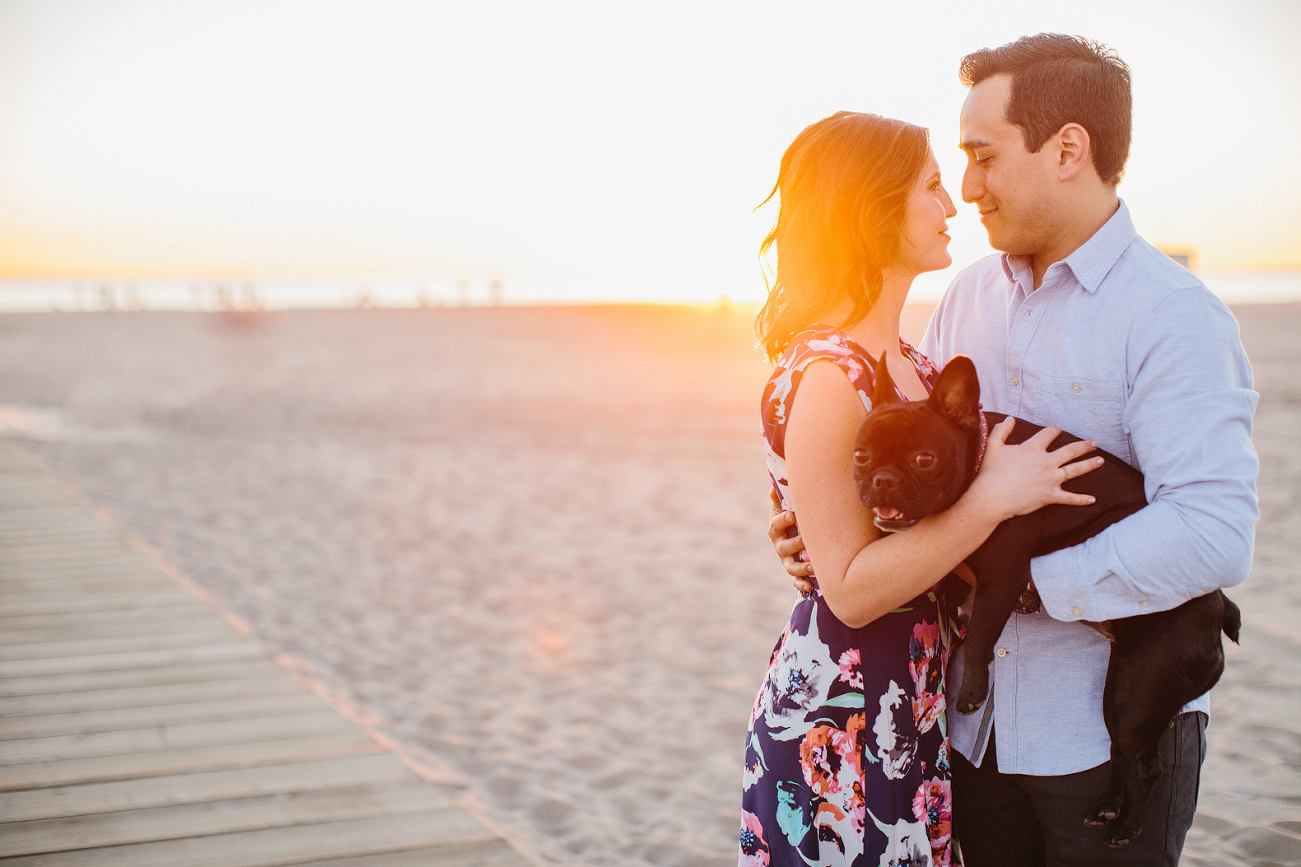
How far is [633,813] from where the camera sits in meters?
4.28

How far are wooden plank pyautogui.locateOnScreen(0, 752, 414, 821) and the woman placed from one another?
2383 mm

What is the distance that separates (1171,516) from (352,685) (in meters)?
5.00

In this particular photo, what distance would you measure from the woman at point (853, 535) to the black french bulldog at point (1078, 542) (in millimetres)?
72

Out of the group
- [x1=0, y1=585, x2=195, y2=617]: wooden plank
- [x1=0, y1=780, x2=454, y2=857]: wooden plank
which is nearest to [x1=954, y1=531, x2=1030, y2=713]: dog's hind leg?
[x1=0, y1=780, x2=454, y2=857]: wooden plank

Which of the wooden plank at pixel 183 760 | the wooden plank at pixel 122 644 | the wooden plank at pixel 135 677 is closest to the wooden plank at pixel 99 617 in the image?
the wooden plank at pixel 122 644

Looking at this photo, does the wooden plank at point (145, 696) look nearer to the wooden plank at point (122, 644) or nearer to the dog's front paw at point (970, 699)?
the wooden plank at point (122, 644)

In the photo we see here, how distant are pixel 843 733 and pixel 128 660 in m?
4.60

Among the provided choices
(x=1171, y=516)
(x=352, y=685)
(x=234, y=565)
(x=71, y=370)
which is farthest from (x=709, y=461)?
(x=71, y=370)

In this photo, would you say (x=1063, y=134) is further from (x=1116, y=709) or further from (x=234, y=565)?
(x=234, y=565)

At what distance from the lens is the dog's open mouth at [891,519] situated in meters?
1.99

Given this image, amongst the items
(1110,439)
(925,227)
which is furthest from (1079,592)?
(925,227)

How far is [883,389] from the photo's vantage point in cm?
209

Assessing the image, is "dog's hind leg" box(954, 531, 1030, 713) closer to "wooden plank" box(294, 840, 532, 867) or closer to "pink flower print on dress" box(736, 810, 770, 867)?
"pink flower print on dress" box(736, 810, 770, 867)

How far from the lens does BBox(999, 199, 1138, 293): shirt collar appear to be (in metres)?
2.06
